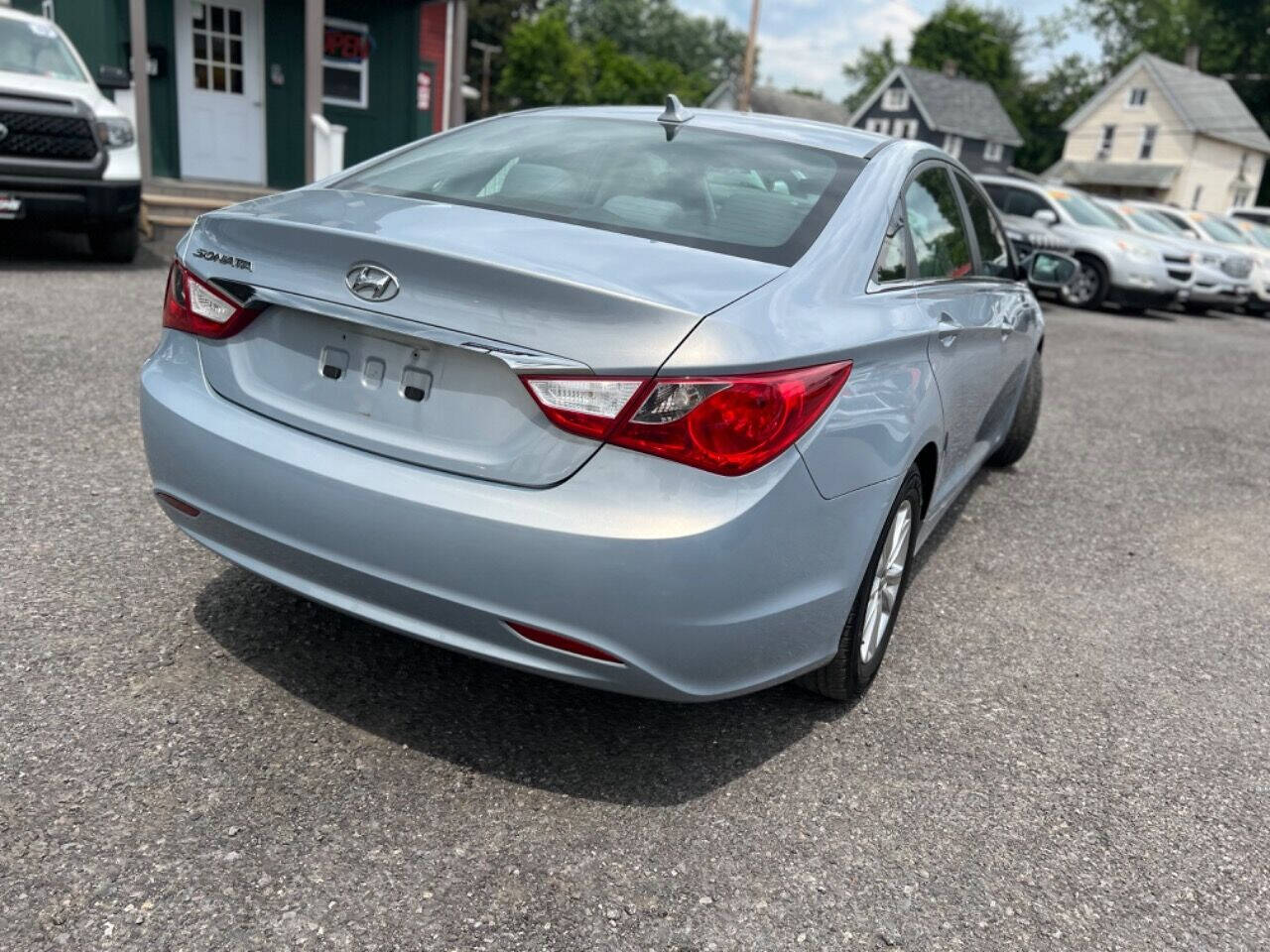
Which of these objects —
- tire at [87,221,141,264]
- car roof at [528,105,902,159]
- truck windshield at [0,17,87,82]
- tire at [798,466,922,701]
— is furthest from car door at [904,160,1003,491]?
truck windshield at [0,17,87,82]

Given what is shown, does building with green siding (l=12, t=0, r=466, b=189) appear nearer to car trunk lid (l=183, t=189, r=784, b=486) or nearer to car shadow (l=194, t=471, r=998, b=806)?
car shadow (l=194, t=471, r=998, b=806)

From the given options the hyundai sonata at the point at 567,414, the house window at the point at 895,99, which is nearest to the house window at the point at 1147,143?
the house window at the point at 895,99

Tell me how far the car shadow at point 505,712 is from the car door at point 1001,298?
1.83 metres

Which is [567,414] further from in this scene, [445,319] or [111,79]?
[111,79]

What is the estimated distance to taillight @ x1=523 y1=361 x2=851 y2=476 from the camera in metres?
2.25

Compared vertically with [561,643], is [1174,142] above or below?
below

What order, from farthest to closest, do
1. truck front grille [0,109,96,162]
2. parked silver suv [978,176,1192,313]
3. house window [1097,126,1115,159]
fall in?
house window [1097,126,1115,159] → parked silver suv [978,176,1192,313] → truck front grille [0,109,96,162]

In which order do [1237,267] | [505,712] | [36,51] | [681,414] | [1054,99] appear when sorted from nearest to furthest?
[681,414] → [505,712] → [36,51] → [1237,267] → [1054,99]

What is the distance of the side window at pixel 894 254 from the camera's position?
2996 millimetres

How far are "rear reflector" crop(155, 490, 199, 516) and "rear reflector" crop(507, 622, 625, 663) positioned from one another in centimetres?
92

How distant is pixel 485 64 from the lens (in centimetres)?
6306

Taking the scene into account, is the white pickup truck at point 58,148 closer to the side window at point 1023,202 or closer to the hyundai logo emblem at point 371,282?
the hyundai logo emblem at point 371,282

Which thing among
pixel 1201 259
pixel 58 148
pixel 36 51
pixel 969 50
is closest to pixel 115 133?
pixel 58 148

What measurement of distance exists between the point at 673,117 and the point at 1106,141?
65.6 m
